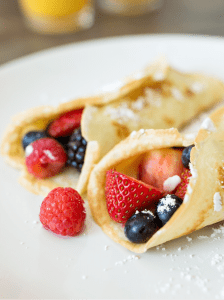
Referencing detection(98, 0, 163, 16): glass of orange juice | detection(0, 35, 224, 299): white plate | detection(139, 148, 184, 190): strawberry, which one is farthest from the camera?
detection(98, 0, 163, 16): glass of orange juice

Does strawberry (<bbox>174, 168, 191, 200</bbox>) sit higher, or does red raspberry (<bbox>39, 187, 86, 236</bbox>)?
red raspberry (<bbox>39, 187, 86, 236</bbox>)

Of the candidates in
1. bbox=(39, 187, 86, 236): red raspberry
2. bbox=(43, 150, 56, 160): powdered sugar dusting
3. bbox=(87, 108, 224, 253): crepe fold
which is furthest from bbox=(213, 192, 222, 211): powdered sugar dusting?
bbox=(43, 150, 56, 160): powdered sugar dusting

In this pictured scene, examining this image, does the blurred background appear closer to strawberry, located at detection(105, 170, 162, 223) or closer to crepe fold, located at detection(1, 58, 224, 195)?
crepe fold, located at detection(1, 58, 224, 195)

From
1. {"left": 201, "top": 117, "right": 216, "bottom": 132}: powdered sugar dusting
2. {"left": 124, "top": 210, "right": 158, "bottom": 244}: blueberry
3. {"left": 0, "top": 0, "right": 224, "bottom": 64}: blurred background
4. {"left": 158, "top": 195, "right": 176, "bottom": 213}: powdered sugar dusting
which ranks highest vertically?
{"left": 201, "top": 117, "right": 216, "bottom": 132}: powdered sugar dusting

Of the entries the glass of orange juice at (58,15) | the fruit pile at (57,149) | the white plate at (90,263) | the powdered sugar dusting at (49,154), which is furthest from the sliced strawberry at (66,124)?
the glass of orange juice at (58,15)

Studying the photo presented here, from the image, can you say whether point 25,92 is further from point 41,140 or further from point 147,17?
point 147,17
